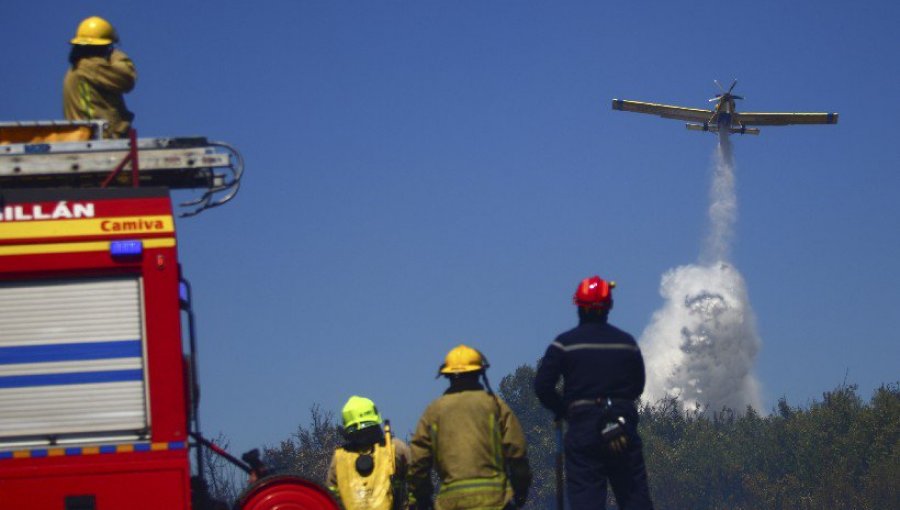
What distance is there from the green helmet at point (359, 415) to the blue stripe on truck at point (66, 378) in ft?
6.26

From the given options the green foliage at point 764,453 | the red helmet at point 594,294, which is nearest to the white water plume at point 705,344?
the green foliage at point 764,453

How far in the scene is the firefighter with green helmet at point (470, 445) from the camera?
10258 mm

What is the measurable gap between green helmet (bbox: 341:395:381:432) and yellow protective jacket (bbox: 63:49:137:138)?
8.89ft

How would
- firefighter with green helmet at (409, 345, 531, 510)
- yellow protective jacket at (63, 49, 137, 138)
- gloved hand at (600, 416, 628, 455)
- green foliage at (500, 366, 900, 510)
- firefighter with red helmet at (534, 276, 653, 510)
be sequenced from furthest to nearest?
1. green foliage at (500, 366, 900, 510)
2. yellow protective jacket at (63, 49, 137, 138)
3. firefighter with red helmet at (534, 276, 653, 510)
4. gloved hand at (600, 416, 628, 455)
5. firefighter with green helmet at (409, 345, 531, 510)

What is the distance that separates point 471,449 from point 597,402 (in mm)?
1006

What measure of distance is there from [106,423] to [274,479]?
4.56 ft

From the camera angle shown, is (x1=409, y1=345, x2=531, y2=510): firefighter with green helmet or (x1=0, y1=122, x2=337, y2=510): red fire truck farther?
(x1=409, y1=345, x2=531, y2=510): firefighter with green helmet

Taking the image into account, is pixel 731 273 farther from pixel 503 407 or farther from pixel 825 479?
pixel 503 407

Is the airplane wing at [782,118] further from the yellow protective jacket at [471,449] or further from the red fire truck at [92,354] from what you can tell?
the red fire truck at [92,354]

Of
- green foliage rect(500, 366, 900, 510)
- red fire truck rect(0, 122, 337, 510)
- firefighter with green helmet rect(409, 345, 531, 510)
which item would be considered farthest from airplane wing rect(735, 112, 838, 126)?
red fire truck rect(0, 122, 337, 510)

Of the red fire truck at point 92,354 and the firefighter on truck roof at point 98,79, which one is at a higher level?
the firefighter on truck roof at point 98,79

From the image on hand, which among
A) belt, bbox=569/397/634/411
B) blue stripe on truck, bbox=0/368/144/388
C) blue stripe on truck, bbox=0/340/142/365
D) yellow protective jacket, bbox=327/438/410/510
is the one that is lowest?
yellow protective jacket, bbox=327/438/410/510

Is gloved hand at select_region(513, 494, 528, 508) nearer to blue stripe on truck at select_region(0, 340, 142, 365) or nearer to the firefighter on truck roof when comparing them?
blue stripe on truck at select_region(0, 340, 142, 365)

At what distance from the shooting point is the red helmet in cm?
1076
